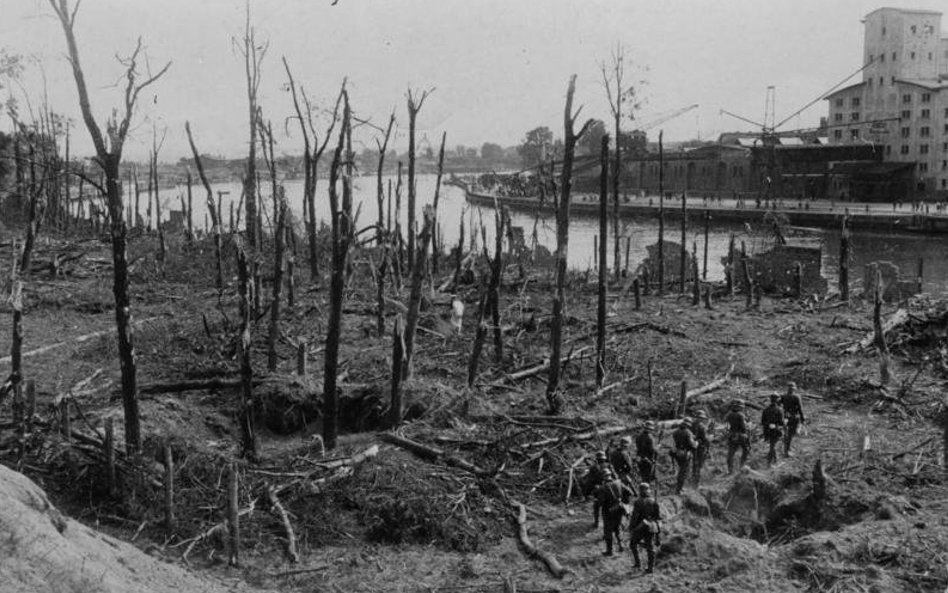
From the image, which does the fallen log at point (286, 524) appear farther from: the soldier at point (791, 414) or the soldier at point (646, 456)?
the soldier at point (791, 414)

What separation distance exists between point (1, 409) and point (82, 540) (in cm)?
622

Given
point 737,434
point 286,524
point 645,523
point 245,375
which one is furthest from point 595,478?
point 245,375

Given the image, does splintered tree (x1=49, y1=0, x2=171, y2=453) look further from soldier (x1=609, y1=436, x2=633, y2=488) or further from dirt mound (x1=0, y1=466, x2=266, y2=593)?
soldier (x1=609, y1=436, x2=633, y2=488)

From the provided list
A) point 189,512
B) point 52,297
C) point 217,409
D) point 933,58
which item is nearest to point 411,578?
point 189,512

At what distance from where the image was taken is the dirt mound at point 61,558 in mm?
7594

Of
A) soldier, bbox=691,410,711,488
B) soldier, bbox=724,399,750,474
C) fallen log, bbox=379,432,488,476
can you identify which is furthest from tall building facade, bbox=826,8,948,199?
fallen log, bbox=379,432,488,476

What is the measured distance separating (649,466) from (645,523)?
294 centimetres

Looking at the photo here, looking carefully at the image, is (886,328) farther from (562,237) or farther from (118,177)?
(118,177)

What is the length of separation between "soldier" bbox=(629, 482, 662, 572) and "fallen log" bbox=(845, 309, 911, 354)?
1347 cm

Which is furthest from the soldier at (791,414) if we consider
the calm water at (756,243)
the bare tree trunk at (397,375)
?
the calm water at (756,243)

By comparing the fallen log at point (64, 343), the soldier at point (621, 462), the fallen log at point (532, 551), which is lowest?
the fallen log at point (532, 551)

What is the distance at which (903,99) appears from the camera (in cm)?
7412

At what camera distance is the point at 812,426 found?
1664 centimetres

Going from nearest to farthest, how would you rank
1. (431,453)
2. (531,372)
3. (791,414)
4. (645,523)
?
1. (645,523)
2. (431,453)
3. (791,414)
4. (531,372)
